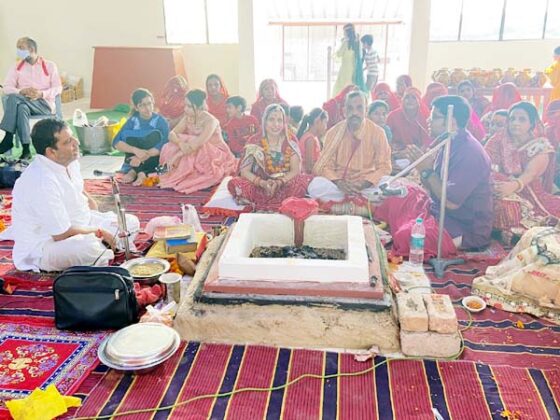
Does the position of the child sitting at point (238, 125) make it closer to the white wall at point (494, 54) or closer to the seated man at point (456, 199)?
the seated man at point (456, 199)

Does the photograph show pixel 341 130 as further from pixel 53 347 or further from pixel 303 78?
pixel 303 78

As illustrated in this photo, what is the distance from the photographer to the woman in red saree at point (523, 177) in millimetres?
4527

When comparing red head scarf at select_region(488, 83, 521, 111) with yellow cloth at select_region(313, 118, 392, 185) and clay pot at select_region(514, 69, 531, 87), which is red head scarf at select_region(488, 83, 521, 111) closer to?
clay pot at select_region(514, 69, 531, 87)

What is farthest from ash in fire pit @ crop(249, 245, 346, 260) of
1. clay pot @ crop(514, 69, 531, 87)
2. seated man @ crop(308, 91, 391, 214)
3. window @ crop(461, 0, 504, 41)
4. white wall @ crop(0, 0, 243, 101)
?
window @ crop(461, 0, 504, 41)

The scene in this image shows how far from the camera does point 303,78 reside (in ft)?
53.2

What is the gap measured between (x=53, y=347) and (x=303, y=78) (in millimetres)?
14072

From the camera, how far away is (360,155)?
5066mm

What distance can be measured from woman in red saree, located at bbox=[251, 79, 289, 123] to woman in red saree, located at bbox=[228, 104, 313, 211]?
75.2 inches

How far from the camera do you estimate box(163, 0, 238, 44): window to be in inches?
500

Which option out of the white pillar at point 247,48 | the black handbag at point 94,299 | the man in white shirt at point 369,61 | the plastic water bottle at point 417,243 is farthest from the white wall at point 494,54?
the black handbag at point 94,299

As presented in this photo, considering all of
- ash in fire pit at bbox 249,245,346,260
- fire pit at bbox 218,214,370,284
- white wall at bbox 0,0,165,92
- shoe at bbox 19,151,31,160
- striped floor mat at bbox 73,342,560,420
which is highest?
white wall at bbox 0,0,165,92

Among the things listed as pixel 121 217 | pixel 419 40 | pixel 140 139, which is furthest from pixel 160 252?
pixel 419 40

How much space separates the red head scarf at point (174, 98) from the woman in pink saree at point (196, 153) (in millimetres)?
1004

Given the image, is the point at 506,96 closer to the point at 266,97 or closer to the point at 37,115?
the point at 266,97
